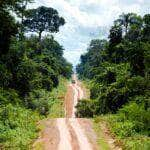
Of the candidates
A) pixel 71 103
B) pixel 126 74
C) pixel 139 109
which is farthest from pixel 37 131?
pixel 71 103

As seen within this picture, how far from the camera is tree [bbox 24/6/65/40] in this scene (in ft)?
323

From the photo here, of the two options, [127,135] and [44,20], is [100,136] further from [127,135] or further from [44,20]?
[44,20]

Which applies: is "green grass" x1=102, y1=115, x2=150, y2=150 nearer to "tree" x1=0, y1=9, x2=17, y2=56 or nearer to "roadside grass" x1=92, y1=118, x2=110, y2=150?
"roadside grass" x1=92, y1=118, x2=110, y2=150

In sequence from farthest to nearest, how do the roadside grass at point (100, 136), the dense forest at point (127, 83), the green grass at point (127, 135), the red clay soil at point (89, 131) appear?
the dense forest at point (127, 83)
the red clay soil at point (89, 131)
the roadside grass at point (100, 136)
the green grass at point (127, 135)

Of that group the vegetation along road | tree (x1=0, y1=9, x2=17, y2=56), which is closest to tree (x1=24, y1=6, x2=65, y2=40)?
the vegetation along road

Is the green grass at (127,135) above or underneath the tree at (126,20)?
underneath

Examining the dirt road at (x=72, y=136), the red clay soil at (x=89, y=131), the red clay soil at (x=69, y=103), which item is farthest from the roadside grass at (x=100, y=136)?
the red clay soil at (x=69, y=103)

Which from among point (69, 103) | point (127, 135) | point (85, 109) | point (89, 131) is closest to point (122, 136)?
point (127, 135)

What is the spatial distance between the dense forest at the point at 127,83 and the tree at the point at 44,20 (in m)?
33.8

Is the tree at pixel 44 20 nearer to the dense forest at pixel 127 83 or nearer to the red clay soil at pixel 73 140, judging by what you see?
the dense forest at pixel 127 83

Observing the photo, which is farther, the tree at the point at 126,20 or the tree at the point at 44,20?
the tree at the point at 44,20

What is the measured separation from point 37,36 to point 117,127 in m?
71.7

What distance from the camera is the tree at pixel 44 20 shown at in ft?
323

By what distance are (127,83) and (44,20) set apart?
189 ft
